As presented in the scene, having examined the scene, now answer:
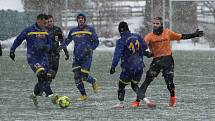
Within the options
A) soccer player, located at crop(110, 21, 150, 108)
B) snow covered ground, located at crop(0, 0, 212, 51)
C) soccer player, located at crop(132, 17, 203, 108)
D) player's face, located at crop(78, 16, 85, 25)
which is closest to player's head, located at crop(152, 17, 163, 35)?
soccer player, located at crop(132, 17, 203, 108)

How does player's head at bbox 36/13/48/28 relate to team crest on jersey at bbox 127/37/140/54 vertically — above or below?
above

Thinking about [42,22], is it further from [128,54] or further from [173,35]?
[173,35]

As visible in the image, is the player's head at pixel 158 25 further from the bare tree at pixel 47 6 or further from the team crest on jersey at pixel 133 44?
the bare tree at pixel 47 6

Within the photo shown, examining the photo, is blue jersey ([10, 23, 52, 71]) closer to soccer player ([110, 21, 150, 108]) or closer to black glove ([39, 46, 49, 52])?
black glove ([39, 46, 49, 52])

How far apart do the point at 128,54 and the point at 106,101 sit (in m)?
1.67

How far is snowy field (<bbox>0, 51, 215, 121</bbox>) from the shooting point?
12969 millimetres

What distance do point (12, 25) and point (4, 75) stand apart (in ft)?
A: 107

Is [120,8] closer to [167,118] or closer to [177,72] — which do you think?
[177,72]

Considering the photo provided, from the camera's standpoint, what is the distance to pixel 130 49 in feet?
47.7

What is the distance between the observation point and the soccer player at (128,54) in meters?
14.4

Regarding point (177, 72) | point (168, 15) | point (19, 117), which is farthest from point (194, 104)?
point (168, 15)

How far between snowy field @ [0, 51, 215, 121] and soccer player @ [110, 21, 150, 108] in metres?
0.58

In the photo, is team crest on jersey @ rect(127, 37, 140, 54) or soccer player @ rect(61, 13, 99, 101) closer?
team crest on jersey @ rect(127, 37, 140, 54)

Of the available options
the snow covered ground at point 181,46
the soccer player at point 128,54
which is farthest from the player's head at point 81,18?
the snow covered ground at point 181,46
